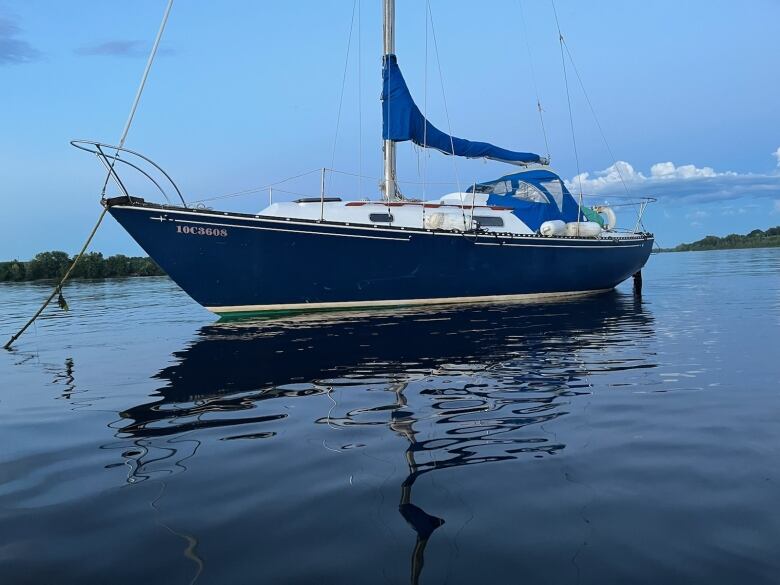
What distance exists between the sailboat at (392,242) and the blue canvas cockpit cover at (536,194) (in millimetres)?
44

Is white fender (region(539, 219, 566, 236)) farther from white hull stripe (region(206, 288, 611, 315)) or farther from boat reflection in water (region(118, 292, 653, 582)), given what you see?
boat reflection in water (region(118, 292, 653, 582))

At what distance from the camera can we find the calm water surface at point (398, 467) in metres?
2.66

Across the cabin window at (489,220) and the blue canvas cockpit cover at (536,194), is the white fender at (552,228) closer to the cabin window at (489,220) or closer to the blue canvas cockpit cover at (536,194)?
the blue canvas cockpit cover at (536,194)

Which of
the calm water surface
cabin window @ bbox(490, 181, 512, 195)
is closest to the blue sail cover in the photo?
cabin window @ bbox(490, 181, 512, 195)

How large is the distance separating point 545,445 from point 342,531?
2070 mm

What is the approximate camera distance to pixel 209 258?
1480 centimetres

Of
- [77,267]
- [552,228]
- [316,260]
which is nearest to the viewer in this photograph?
[316,260]

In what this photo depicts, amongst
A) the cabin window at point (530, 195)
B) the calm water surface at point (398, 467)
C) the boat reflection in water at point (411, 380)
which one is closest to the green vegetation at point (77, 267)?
the cabin window at point (530, 195)

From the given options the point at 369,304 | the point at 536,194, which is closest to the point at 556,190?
the point at 536,194

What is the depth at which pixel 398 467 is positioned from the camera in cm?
394

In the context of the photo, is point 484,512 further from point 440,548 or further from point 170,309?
point 170,309

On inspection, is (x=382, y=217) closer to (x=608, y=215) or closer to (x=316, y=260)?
(x=316, y=260)

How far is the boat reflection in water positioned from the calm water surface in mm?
42

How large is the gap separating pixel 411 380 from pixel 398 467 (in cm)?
322
